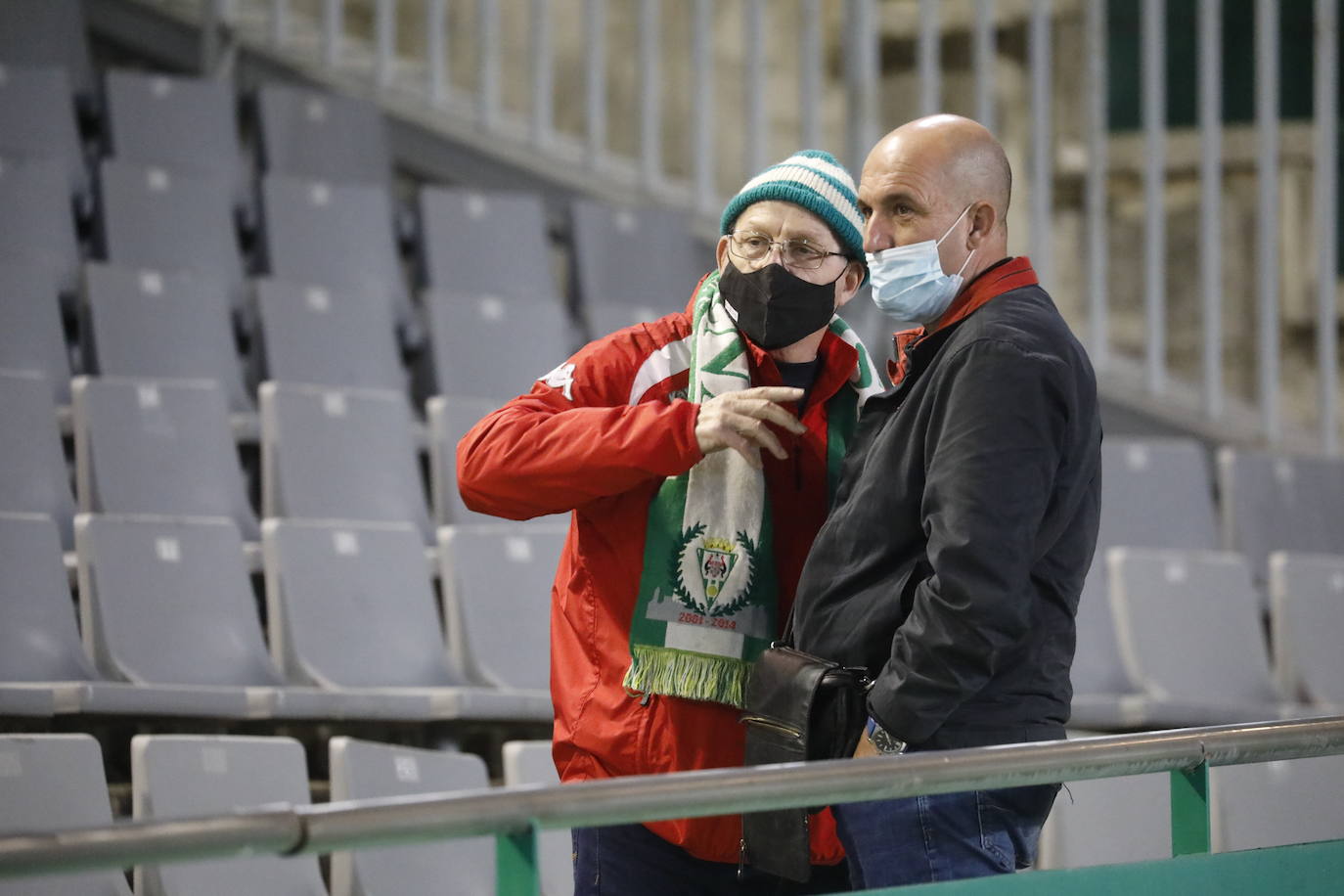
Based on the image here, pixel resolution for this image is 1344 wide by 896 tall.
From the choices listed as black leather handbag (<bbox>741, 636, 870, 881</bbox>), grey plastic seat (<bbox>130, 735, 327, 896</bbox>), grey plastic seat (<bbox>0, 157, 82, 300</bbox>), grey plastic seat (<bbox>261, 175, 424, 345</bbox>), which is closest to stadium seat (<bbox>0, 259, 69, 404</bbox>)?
grey plastic seat (<bbox>0, 157, 82, 300</bbox>)

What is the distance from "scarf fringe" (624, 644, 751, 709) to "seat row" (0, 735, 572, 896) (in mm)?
470

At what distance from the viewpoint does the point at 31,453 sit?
2889mm

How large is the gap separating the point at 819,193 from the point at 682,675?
18.5 inches

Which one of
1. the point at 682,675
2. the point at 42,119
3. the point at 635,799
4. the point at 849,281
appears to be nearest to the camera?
the point at 635,799

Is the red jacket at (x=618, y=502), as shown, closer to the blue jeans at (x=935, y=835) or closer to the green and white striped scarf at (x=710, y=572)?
the green and white striped scarf at (x=710, y=572)

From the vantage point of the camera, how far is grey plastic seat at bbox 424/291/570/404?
3.64m

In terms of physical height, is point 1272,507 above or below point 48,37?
below

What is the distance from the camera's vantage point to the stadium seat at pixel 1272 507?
3.98 metres

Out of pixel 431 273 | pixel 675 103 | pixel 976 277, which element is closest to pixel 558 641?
pixel 976 277

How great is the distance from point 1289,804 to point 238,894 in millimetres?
1777

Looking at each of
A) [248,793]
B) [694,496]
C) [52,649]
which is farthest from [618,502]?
[52,649]

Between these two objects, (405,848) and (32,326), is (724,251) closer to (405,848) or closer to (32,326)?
(405,848)

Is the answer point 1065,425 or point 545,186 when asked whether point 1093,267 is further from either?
point 1065,425

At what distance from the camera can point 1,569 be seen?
2566mm
